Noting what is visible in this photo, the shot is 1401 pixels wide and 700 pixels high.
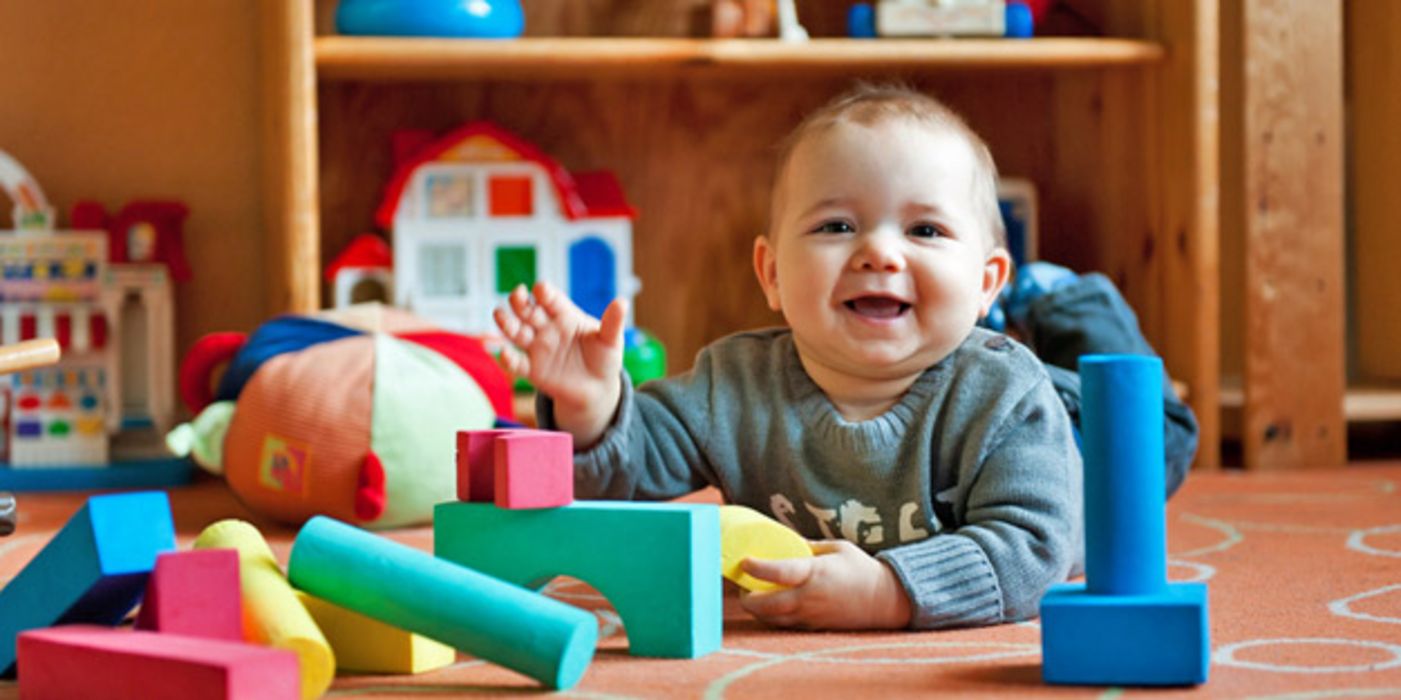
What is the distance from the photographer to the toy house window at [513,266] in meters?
1.95

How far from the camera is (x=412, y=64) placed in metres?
1.82

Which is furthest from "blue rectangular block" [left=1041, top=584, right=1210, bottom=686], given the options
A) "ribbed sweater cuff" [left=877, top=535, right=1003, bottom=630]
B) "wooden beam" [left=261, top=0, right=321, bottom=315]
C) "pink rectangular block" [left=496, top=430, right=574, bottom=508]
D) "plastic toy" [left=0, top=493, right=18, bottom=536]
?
"wooden beam" [left=261, top=0, right=321, bottom=315]

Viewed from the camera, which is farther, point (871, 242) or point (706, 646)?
point (871, 242)

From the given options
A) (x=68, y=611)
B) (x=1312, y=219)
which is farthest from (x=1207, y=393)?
(x=68, y=611)

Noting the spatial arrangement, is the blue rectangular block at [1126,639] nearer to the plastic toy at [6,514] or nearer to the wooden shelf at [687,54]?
the plastic toy at [6,514]

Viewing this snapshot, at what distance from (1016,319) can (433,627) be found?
0.96 meters

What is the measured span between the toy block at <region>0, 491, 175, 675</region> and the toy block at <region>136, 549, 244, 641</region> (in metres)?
0.03

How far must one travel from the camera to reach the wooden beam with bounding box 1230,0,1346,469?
6.24 ft

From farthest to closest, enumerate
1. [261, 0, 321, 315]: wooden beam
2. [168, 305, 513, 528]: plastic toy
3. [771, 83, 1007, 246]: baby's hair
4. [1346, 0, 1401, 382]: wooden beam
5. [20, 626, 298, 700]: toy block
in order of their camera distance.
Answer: [1346, 0, 1401, 382]: wooden beam, [261, 0, 321, 315]: wooden beam, [168, 305, 513, 528]: plastic toy, [771, 83, 1007, 246]: baby's hair, [20, 626, 298, 700]: toy block

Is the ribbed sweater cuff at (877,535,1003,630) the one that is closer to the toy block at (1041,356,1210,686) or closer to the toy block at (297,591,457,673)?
the toy block at (1041,356,1210,686)

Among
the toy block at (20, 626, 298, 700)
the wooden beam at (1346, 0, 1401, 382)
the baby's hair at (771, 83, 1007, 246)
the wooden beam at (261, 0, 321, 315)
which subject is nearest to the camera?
the toy block at (20, 626, 298, 700)

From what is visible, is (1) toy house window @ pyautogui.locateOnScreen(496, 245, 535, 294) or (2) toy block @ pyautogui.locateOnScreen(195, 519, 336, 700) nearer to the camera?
(2) toy block @ pyautogui.locateOnScreen(195, 519, 336, 700)

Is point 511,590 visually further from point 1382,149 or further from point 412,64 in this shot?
point 1382,149

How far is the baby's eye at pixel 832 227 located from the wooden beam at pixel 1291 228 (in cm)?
94
